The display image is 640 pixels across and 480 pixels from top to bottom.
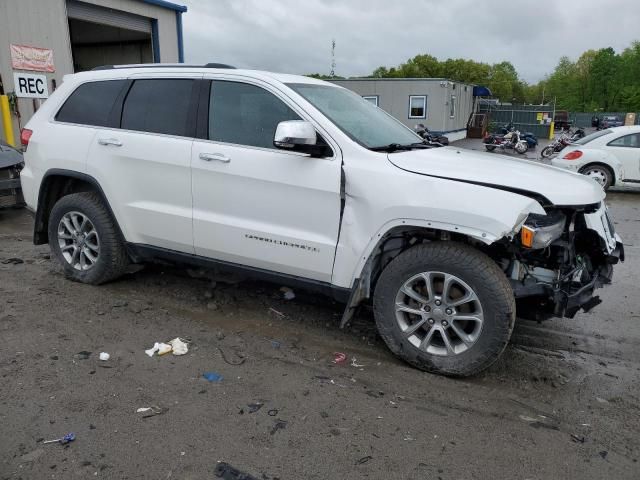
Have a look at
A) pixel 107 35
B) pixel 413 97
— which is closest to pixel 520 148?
pixel 413 97

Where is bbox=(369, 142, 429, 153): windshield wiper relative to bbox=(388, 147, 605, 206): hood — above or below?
above

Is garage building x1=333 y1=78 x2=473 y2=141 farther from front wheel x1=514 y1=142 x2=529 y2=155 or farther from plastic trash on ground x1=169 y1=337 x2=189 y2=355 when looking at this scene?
plastic trash on ground x1=169 y1=337 x2=189 y2=355

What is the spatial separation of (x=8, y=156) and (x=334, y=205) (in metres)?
6.51

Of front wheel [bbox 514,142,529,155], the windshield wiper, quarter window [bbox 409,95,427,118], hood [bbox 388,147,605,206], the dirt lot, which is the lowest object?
the dirt lot

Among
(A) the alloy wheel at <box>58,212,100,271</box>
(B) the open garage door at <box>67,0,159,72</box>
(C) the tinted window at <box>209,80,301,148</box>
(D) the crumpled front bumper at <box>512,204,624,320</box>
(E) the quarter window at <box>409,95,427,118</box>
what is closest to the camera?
(D) the crumpled front bumper at <box>512,204,624,320</box>

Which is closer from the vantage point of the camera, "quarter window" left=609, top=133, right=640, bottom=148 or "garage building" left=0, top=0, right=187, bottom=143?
"garage building" left=0, top=0, right=187, bottom=143

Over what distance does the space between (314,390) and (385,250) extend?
107cm

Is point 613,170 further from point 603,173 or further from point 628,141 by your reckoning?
point 628,141

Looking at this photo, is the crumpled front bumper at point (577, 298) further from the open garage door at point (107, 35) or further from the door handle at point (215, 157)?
the open garage door at point (107, 35)

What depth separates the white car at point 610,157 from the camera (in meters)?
12.0

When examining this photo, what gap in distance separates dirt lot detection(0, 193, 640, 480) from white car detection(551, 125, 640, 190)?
27.9 ft

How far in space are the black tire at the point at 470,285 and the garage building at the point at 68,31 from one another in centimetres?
1021

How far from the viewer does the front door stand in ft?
12.1

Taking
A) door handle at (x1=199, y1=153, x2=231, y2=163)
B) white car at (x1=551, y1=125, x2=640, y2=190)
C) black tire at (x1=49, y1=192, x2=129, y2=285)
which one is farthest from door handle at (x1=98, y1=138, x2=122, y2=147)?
white car at (x1=551, y1=125, x2=640, y2=190)
